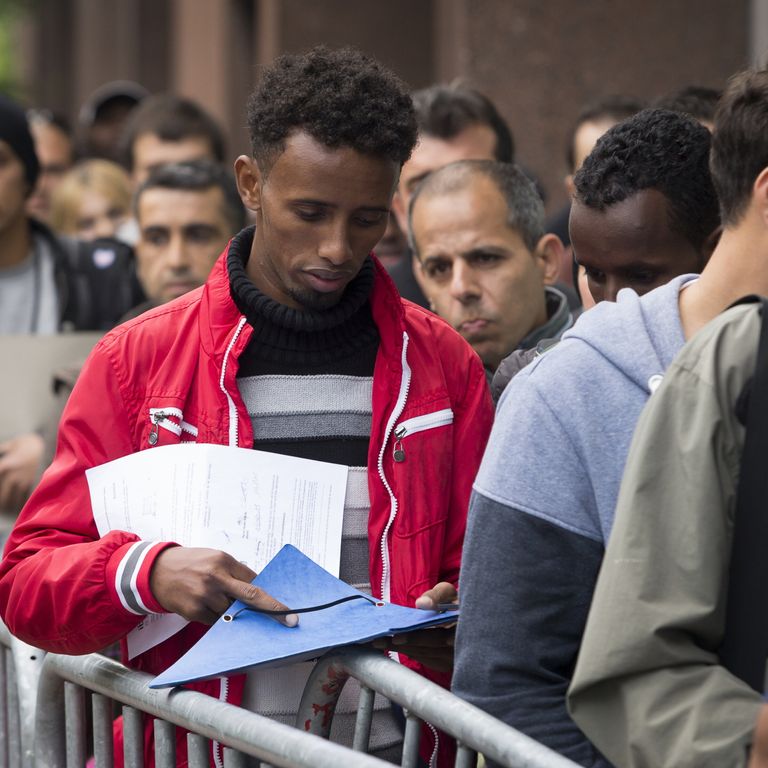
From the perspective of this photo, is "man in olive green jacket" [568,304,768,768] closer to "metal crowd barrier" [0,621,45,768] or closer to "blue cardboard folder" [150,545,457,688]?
"blue cardboard folder" [150,545,457,688]

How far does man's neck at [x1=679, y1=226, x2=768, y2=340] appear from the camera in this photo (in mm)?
2119

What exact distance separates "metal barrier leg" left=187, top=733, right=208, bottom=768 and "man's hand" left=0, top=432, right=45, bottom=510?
2549 millimetres

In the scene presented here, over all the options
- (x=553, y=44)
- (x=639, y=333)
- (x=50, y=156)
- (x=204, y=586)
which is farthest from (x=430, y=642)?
(x=50, y=156)

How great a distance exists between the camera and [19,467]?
484 centimetres

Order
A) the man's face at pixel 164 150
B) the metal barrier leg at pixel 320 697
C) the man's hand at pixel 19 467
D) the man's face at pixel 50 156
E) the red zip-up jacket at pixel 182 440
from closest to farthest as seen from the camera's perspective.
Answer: the metal barrier leg at pixel 320 697
the red zip-up jacket at pixel 182 440
the man's hand at pixel 19 467
the man's face at pixel 164 150
the man's face at pixel 50 156

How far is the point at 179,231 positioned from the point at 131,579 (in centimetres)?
328

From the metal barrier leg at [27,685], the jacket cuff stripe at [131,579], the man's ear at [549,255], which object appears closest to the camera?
the jacket cuff stripe at [131,579]

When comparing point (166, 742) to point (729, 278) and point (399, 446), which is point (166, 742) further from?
point (729, 278)

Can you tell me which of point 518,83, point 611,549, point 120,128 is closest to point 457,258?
point 611,549

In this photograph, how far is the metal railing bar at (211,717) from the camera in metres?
2.06

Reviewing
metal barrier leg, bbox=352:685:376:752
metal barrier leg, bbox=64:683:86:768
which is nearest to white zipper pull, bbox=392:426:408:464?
metal barrier leg, bbox=352:685:376:752

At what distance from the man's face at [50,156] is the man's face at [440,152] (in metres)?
4.46

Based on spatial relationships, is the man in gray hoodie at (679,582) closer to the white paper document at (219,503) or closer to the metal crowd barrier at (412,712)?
the metal crowd barrier at (412,712)

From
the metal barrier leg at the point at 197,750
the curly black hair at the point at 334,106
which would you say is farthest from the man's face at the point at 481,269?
the metal barrier leg at the point at 197,750
